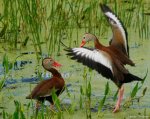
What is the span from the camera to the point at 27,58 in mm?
7270

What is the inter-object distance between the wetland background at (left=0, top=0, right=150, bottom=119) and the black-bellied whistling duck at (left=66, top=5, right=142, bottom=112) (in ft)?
0.36

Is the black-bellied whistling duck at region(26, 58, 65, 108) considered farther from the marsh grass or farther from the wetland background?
the marsh grass

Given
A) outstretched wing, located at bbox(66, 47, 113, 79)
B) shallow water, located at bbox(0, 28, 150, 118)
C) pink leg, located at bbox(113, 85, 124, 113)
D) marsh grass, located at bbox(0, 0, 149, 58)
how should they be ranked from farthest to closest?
marsh grass, located at bbox(0, 0, 149, 58) → shallow water, located at bbox(0, 28, 150, 118) → pink leg, located at bbox(113, 85, 124, 113) → outstretched wing, located at bbox(66, 47, 113, 79)

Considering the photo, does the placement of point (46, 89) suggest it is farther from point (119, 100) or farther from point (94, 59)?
point (119, 100)

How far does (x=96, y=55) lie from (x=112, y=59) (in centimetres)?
26

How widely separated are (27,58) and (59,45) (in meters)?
0.41

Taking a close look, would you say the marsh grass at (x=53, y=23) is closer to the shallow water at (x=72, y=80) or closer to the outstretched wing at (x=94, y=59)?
the shallow water at (x=72, y=80)

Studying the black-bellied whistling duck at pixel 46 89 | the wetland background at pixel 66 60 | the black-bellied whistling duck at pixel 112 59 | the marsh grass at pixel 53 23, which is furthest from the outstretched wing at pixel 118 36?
the marsh grass at pixel 53 23

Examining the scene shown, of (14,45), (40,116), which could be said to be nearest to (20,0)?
(14,45)

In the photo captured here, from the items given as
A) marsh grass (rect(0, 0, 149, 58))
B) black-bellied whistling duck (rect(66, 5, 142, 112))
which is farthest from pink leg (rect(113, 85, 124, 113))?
marsh grass (rect(0, 0, 149, 58))

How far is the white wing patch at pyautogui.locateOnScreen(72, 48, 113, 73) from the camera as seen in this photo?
5.27m

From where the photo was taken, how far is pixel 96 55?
17.6ft

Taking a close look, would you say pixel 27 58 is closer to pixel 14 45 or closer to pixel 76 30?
pixel 14 45

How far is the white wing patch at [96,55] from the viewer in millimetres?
5273
